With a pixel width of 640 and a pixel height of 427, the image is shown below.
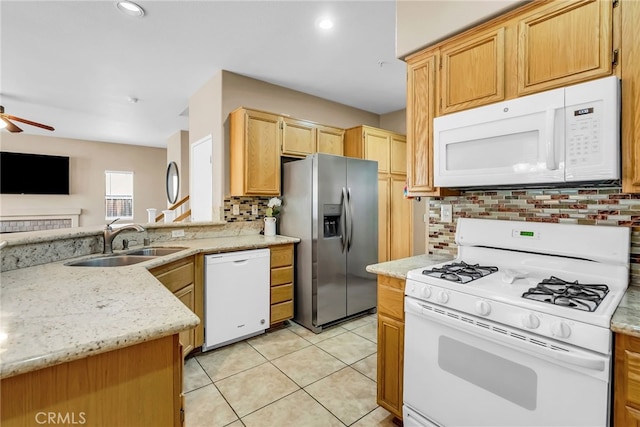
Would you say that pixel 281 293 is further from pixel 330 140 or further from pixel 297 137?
pixel 330 140

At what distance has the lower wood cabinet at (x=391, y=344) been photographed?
169 centimetres

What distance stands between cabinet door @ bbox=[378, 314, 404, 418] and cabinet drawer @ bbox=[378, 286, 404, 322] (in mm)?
34

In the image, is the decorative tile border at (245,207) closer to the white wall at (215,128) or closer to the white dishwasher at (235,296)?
the white wall at (215,128)

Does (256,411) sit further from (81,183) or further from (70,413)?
(81,183)

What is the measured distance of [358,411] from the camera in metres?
1.88

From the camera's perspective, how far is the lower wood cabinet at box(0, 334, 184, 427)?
0.75 metres

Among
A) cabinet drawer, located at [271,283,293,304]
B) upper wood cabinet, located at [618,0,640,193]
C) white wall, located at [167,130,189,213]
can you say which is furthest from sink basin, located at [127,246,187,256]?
white wall, located at [167,130,189,213]

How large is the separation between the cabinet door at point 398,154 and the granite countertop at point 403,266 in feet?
7.71

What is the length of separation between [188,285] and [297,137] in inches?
78.3

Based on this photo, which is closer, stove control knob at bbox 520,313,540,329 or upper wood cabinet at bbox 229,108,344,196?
stove control knob at bbox 520,313,540,329

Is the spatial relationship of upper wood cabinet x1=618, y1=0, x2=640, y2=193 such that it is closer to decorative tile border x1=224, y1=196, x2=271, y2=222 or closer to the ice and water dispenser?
the ice and water dispenser

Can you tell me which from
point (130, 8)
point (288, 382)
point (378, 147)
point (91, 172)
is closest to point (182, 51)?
point (130, 8)

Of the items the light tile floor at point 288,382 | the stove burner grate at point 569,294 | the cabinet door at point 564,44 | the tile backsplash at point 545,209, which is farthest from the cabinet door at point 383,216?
the stove burner grate at point 569,294

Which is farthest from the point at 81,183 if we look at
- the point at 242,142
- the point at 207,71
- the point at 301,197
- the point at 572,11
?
the point at 572,11
